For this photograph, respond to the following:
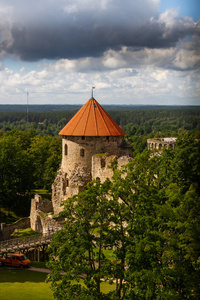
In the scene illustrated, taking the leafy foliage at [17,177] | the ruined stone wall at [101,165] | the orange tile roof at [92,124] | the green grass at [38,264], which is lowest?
the green grass at [38,264]

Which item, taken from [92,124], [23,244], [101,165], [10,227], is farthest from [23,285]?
[92,124]

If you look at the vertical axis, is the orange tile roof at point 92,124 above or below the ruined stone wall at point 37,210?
above

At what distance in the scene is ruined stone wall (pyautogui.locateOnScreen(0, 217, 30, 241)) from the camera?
3213 centimetres

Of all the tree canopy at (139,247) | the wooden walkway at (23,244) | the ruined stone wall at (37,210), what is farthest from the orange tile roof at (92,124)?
the tree canopy at (139,247)

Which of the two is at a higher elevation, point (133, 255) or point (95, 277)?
point (133, 255)

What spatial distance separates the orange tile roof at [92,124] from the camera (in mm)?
36094

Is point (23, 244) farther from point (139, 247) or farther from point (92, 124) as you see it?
point (139, 247)

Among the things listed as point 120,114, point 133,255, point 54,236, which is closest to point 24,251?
point 54,236

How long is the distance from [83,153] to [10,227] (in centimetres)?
1072

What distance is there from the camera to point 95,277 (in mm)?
15812

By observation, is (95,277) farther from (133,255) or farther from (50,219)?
(50,219)

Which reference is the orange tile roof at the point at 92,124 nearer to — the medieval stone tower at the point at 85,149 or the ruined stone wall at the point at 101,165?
the medieval stone tower at the point at 85,149

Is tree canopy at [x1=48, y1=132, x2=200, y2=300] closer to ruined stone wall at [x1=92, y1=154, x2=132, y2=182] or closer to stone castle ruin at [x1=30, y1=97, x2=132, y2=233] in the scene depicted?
ruined stone wall at [x1=92, y1=154, x2=132, y2=182]

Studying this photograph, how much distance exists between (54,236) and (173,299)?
256 inches
